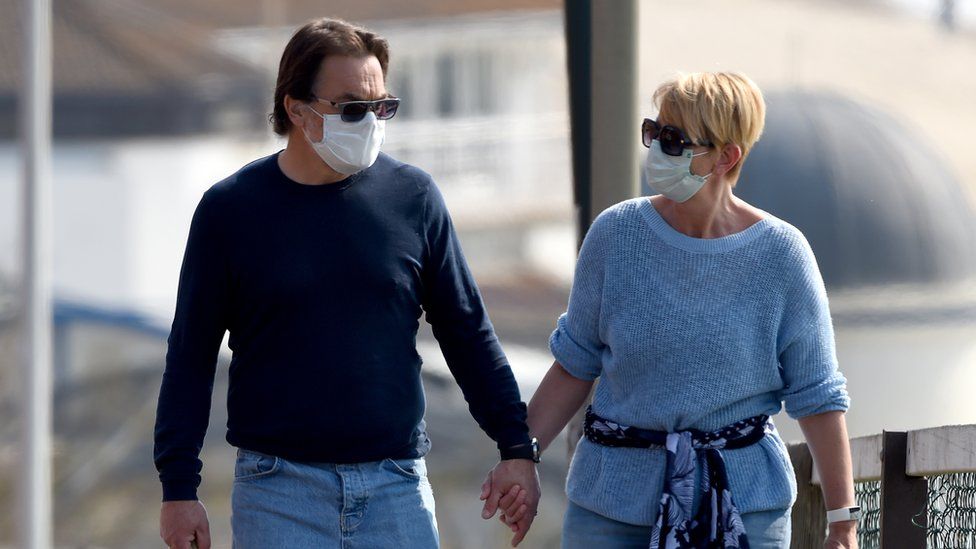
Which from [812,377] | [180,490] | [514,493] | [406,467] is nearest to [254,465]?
[180,490]

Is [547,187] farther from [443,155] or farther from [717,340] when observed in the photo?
[717,340]

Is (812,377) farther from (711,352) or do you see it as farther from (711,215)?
(711,215)

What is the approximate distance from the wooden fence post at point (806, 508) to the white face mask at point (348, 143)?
1.26m

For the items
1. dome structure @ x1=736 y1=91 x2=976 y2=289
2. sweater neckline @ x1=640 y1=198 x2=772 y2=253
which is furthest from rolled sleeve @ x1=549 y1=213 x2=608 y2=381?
dome structure @ x1=736 y1=91 x2=976 y2=289

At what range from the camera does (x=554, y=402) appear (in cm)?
332

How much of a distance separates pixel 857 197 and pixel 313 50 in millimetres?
19910

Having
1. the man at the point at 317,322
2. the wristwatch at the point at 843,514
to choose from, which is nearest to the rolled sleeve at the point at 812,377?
the wristwatch at the point at 843,514

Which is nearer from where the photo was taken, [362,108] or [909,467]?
[362,108]

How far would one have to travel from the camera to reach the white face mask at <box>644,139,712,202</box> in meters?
3.08

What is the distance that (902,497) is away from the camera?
3.28 m

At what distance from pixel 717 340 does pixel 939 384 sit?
55.8 ft

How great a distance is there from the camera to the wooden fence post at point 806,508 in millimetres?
3604

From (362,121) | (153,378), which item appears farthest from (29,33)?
(153,378)

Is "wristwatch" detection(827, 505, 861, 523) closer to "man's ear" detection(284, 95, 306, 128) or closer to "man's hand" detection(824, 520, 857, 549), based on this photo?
"man's hand" detection(824, 520, 857, 549)
